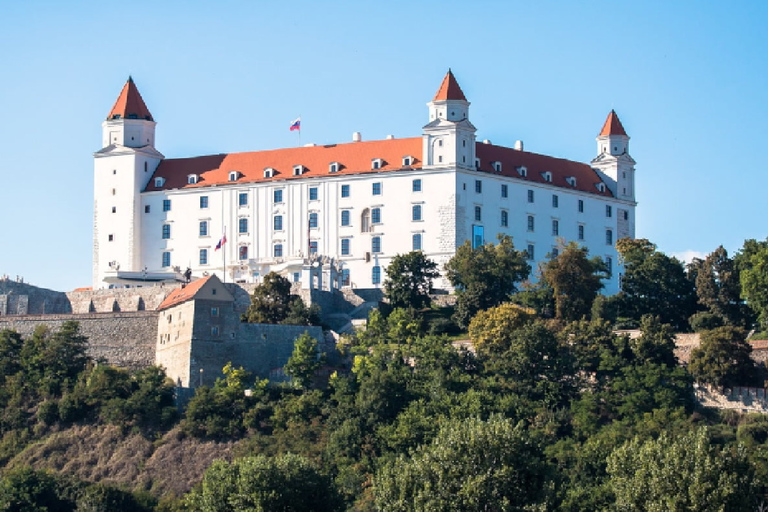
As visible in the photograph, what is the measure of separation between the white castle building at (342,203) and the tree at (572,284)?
7739 mm

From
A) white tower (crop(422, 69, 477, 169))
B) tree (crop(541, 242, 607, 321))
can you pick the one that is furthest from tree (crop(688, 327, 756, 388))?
white tower (crop(422, 69, 477, 169))

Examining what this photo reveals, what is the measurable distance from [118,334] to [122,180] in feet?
57.0

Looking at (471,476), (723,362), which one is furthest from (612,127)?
(471,476)

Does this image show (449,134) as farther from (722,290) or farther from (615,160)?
(722,290)

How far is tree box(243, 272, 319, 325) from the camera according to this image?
8162 centimetres

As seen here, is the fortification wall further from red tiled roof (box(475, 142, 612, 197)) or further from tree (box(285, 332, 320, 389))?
red tiled roof (box(475, 142, 612, 197))

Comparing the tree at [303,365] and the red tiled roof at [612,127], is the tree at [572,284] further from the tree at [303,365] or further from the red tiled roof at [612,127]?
the red tiled roof at [612,127]

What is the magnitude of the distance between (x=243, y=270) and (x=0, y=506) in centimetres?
2748

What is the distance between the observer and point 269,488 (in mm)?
60375

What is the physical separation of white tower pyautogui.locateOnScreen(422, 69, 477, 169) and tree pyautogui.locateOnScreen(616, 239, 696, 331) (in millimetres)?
10734

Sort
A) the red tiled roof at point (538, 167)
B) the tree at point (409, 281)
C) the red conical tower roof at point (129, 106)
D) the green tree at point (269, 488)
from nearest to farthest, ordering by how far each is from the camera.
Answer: the green tree at point (269, 488) → the tree at point (409, 281) → the red tiled roof at point (538, 167) → the red conical tower roof at point (129, 106)

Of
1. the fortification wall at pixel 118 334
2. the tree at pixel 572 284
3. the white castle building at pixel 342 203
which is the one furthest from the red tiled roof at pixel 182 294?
the tree at pixel 572 284

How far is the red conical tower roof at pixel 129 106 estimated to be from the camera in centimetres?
9812

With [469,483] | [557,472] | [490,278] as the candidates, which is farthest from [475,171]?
[469,483]
